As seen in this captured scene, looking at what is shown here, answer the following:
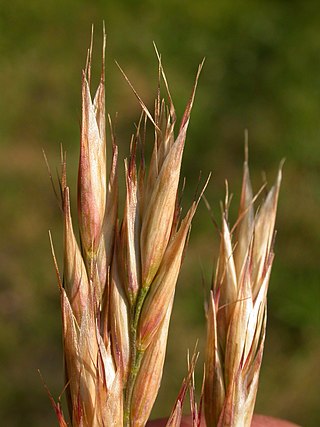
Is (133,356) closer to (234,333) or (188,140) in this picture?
(234,333)

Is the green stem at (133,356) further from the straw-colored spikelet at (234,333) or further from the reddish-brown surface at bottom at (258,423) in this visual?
the reddish-brown surface at bottom at (258,423)

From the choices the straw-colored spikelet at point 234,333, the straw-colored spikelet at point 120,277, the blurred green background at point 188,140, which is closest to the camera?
the straw-colored spikelet at point 120,277

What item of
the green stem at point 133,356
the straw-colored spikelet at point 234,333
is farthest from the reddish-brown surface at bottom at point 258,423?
the green stem at point 133,356

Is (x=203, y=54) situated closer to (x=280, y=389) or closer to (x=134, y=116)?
(x=134, y=116)

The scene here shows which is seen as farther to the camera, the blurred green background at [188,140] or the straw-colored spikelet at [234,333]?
the blurred green background at [188,140]

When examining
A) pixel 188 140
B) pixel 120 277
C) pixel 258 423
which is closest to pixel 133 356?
pixel 120 277

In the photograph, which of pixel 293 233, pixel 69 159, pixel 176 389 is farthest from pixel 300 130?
pixel 176 389
